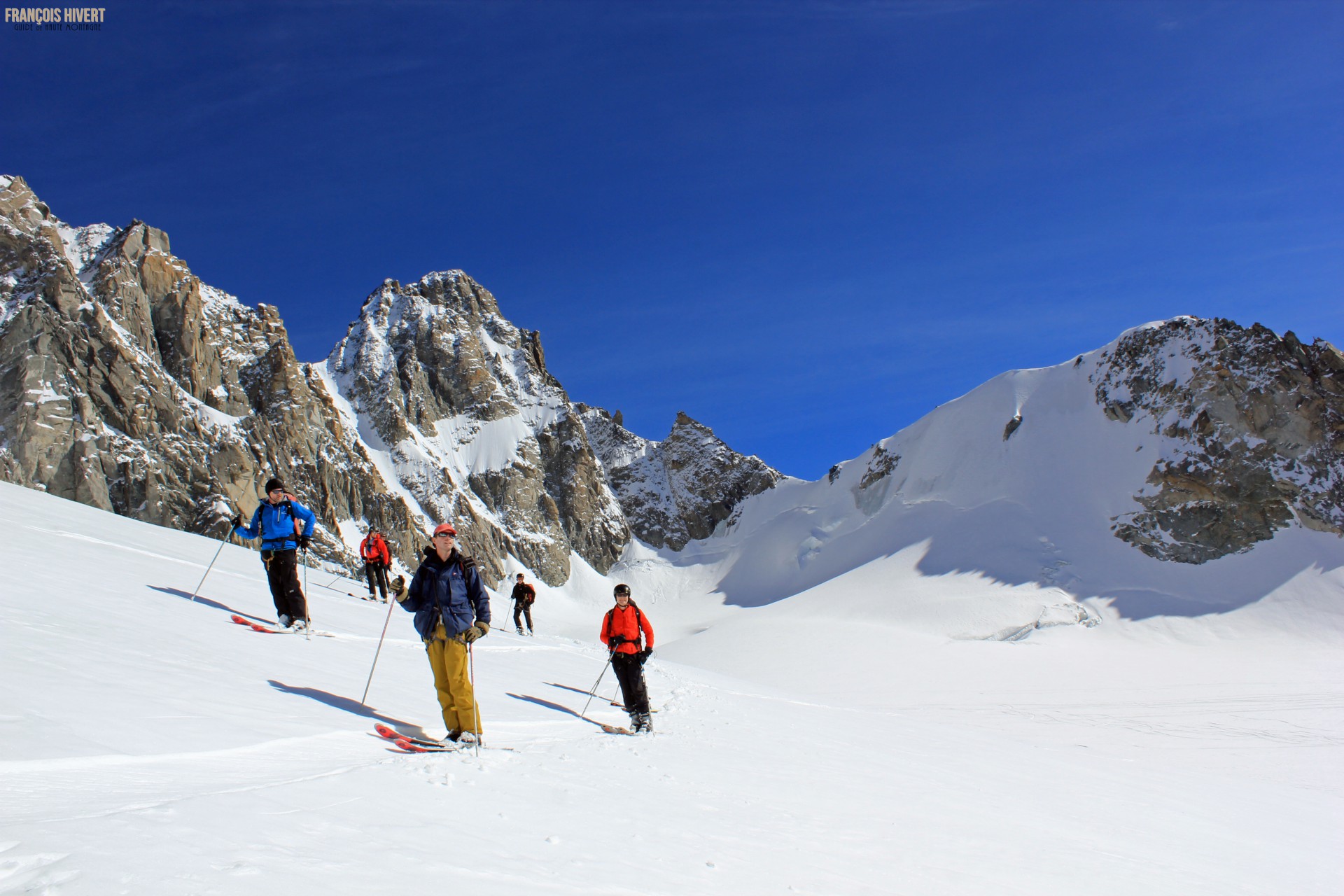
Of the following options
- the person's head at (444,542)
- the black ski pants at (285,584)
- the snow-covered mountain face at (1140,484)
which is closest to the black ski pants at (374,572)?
the black ski pants at (285,584)

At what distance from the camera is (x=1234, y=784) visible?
481 inches

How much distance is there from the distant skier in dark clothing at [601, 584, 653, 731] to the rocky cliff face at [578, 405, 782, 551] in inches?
3740

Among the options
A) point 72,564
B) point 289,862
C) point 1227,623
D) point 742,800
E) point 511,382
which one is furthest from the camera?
point 511,382

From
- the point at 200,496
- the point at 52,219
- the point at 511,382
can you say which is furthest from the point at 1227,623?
the point at 52,219

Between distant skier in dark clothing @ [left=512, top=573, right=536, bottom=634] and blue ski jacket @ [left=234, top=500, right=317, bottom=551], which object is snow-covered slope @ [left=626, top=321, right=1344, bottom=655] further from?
blue ski jacket @ [left=234, top=500, right=317, bottom=551]

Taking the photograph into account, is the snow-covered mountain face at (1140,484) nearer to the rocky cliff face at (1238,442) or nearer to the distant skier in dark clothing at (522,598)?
the rocky cliff face at (1238,442)

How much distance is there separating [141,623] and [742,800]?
6.07 metres

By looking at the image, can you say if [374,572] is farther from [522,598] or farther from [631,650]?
[631,650]

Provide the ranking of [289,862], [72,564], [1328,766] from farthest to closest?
[1328,766]
[72,564]
[289,862]

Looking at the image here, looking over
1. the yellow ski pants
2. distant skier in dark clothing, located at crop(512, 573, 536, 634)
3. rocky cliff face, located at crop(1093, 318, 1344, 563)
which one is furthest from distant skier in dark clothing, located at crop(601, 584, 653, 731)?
rocky cliff face, located at crop(1093, 318, 1344, 563)

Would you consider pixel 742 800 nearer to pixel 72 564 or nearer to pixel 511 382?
pixel 72 564

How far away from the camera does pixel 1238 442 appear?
49.8 metres

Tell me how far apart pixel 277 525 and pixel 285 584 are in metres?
0.80

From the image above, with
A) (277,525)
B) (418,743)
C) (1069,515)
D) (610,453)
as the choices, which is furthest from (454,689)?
(610,453)
